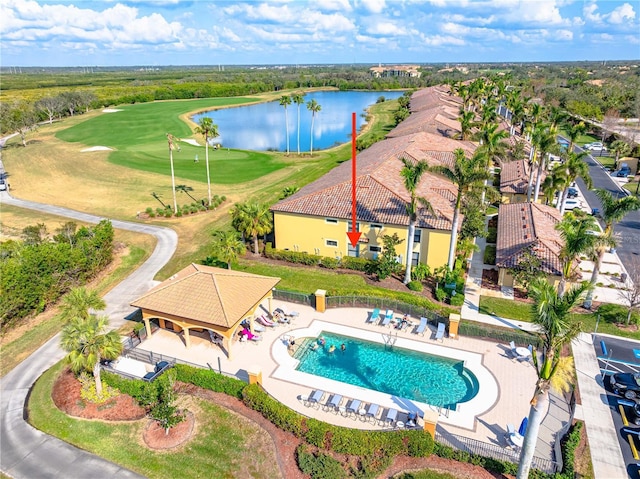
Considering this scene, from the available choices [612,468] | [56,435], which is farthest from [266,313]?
[612,468]

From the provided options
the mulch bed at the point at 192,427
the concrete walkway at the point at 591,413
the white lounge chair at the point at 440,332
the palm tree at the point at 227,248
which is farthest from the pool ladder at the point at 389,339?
the palm tree at the point at 227,248

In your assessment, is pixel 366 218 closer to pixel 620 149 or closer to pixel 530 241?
pixel 530 241

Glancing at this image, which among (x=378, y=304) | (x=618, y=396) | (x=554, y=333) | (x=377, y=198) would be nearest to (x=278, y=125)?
(x=377, y=198)

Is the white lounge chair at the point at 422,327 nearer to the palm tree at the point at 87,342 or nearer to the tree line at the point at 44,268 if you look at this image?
the palm tree at the point at 87,342

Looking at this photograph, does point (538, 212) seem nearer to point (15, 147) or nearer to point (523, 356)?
point (523, 356)

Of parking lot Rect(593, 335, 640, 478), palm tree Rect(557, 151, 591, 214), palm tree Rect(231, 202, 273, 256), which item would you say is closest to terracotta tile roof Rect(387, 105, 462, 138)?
palm tree Rect(557, 151, 591, 214)

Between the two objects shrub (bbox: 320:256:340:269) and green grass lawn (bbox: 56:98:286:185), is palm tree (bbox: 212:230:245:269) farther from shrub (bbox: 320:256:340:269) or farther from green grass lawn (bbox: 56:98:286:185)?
green grass lawn (bbox: 56:98:286:185)
